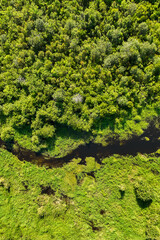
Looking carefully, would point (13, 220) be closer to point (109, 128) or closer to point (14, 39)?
point (109, 128)

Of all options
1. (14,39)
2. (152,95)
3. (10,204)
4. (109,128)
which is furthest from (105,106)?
(10,204)

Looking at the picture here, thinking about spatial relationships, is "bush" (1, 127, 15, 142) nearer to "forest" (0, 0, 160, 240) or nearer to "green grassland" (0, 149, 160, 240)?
"forest" (0, 0, 160, 240)

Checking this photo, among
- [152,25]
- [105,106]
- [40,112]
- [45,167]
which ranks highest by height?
[152,25]

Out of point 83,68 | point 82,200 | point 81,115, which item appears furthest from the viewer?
point 82,200

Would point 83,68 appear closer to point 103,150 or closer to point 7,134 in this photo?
point 103,150

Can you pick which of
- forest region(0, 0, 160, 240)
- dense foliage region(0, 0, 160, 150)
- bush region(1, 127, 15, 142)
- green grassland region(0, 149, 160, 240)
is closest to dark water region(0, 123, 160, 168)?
forest region(0, 0, 160, 240)

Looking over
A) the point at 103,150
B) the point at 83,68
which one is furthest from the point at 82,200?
the point at 83,68
